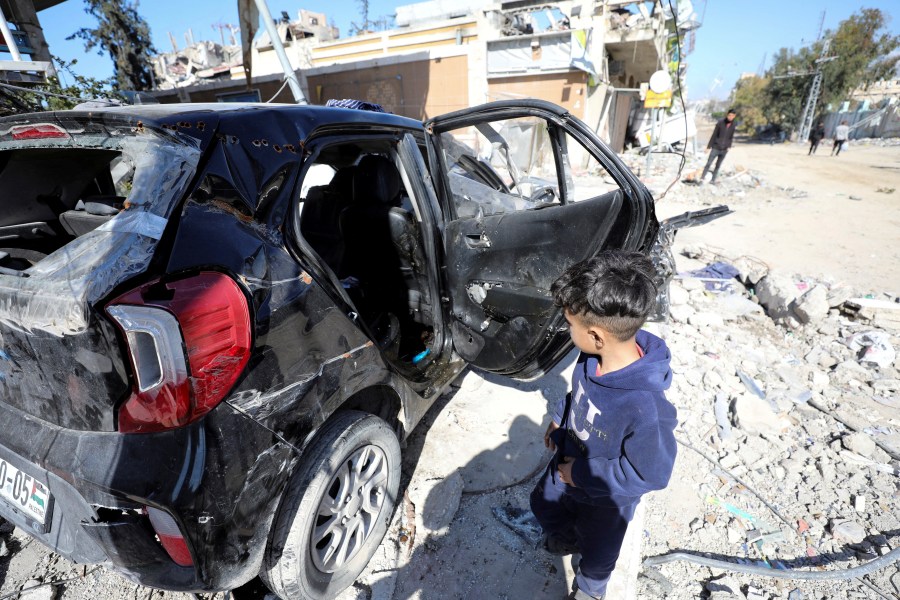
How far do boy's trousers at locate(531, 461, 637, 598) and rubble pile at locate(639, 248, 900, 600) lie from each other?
0.34 meters

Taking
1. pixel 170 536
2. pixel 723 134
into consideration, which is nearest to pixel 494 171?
pixel 170 536

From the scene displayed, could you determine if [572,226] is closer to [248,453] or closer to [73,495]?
[248,453]

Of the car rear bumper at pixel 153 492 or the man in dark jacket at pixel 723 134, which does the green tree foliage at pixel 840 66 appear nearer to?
the man in dark jacket at pixel 723 134

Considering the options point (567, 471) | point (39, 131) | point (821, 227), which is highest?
point (39, 131)

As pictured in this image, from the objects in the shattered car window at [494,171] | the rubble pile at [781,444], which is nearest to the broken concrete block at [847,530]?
the rubble pile at [781,444]

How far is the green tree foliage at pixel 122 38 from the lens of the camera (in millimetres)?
20391

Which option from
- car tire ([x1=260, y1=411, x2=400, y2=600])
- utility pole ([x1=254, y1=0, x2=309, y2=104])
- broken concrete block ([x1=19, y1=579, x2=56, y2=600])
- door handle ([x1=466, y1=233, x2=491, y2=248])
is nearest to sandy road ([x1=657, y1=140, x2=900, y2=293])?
door handle ([x1=466, y1=233, x2=491, y2=248])

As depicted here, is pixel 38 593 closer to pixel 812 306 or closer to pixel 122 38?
pixel 812 306

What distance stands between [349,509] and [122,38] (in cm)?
2844

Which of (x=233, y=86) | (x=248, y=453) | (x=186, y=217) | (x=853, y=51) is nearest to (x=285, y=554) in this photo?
(x=248, y=453)

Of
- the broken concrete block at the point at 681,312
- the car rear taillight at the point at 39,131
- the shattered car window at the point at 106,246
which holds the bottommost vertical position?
the broken concrete block at the point at 681,312

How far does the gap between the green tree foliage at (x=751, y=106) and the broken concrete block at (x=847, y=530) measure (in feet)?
115

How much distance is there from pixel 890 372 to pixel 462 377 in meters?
3.31

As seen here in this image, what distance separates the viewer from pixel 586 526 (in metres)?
1.56
